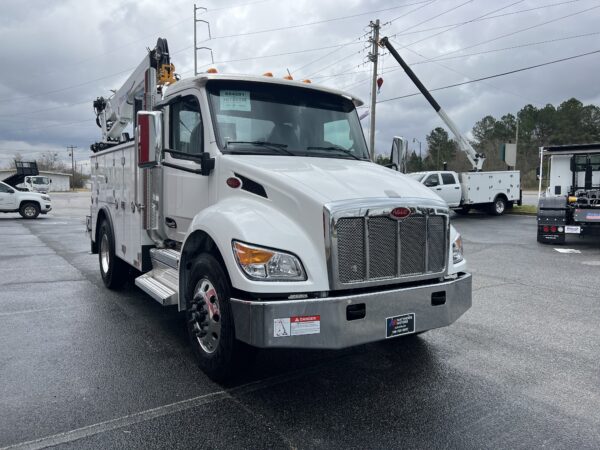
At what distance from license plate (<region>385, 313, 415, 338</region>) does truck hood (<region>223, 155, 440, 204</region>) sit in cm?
92

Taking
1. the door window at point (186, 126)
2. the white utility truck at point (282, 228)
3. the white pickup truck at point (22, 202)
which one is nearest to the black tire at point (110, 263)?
the white utility truck at point (282, 228)

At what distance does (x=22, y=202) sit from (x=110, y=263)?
62.3ft

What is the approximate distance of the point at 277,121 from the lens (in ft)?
15.9

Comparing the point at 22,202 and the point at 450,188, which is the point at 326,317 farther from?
the point at 22,202

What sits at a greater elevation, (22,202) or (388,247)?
(388,247)

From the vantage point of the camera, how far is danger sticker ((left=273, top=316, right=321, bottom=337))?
344 centimetres

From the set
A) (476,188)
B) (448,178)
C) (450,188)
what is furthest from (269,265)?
(476,188)

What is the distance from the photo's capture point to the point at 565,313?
636 cm

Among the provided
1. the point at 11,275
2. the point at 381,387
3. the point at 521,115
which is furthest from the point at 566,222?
the point at 521,115

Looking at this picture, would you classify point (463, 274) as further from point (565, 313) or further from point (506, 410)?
point (565, 313)

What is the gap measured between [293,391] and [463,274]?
1.79m

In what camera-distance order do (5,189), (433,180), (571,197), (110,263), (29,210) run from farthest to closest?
(29,210)
(5,189)
(433,180)
(571,197)
(110,263)

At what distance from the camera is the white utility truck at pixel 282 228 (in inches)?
140

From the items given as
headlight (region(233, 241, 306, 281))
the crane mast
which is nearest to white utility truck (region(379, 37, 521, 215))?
the crane mast
